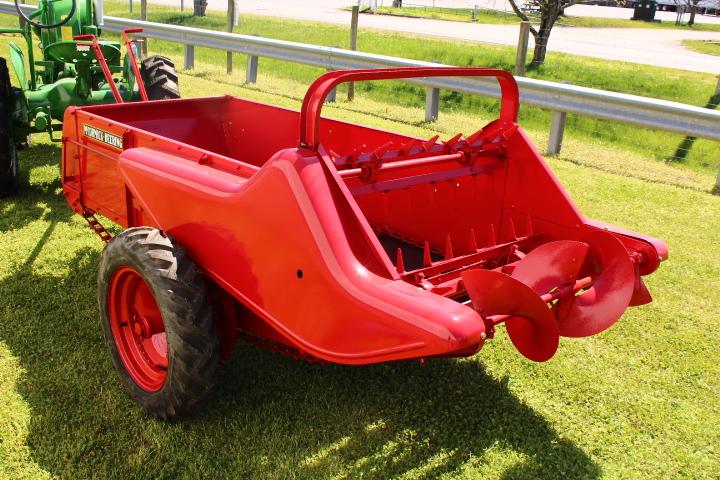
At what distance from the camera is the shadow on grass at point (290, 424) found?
9.45ft

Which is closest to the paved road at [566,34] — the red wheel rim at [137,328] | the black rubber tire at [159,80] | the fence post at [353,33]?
the fence post at [353,33]

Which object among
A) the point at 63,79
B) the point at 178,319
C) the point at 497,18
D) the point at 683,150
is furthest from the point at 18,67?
the point at 497,18

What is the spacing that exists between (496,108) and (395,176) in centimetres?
649

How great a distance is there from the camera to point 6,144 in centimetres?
526

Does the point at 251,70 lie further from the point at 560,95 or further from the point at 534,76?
the point at 560,95

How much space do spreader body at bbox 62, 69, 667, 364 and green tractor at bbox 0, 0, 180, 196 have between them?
1426mm

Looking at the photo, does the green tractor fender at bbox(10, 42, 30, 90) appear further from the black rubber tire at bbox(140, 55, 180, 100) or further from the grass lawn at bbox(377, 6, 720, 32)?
the grass lawn at bbox(377, 6, 720, 32)

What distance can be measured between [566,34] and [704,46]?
364 centimetres

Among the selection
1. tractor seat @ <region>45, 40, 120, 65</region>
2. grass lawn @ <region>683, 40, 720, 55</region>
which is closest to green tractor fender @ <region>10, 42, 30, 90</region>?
tractor seat @ <region>45, 40, 120, 65</region>

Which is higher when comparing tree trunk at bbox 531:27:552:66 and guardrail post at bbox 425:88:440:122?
tree trunk at bbox 531:27:552:66

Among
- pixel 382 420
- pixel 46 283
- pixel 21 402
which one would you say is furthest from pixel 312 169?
pixel 46 283

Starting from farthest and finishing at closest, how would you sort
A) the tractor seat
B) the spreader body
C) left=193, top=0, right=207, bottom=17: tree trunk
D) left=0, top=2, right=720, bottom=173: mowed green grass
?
left=193, top=0, right=207, bottom=17: tree trunk < left=0, top=2, right=720, bottom=173: mowed green grass < the tractor seat < the spreader body

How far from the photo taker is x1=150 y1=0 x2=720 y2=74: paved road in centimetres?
1592

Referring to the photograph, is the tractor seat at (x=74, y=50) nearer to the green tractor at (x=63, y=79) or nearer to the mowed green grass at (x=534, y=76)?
the green tractor at (x=63, y=79)
